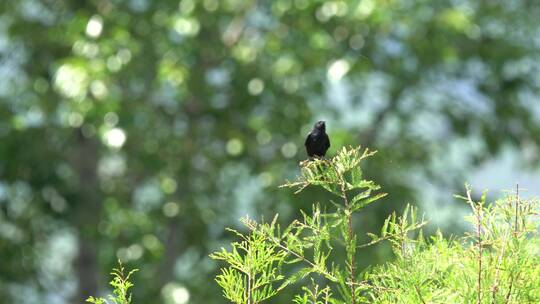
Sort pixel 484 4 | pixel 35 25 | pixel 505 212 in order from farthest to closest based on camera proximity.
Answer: pixel 484 4 → pixel 35 25 → pixel 505 212

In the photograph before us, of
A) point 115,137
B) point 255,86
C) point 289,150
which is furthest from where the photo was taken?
point 289,150

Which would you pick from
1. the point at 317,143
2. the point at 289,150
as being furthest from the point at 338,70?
the point at 317,143

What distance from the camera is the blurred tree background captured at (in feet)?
43.0

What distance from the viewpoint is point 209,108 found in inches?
559

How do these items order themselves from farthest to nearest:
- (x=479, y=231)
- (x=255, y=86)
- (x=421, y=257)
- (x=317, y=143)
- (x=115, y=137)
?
1. (x=255, y=86)
2. (x=115, y=137)
3. (x=317, y=143)
4. (x=421, y=257)
5. (x=479, y=231)

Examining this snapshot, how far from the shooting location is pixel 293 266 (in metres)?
13.4

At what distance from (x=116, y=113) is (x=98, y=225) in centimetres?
240

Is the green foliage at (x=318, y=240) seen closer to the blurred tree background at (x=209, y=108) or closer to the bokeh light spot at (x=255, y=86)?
the blurred tree background at (x=209, y=108)

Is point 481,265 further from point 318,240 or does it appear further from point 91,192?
point 91,192

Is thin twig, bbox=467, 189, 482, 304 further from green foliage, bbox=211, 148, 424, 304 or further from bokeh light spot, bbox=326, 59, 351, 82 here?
bokeh light spot, bbox=326, 59, 351, 82

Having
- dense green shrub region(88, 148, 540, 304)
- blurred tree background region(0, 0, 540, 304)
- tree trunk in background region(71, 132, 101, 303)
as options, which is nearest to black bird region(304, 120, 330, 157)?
dense green shrub region(88, 148, 540, 304)

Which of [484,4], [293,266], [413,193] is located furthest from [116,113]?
[484,4]

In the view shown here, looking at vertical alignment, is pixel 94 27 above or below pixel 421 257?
above

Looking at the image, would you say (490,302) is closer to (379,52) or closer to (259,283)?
(259,283)
